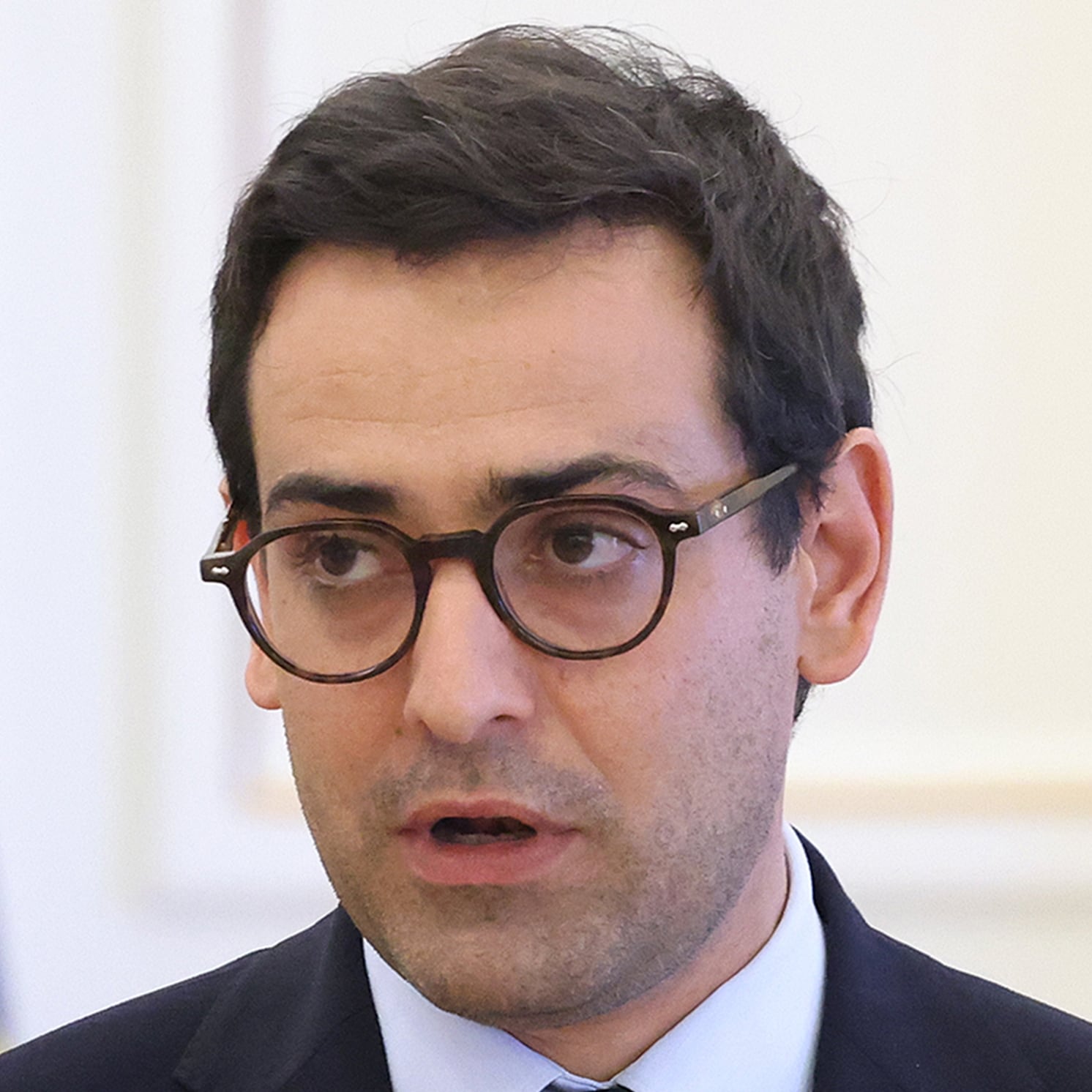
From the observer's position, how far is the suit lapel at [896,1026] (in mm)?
1395

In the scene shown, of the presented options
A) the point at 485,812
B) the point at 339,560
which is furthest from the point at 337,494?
the point at 485,812

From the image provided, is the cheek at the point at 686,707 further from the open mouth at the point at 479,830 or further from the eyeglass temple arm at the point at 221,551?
the eyeglass temple arm at the point at 221,551

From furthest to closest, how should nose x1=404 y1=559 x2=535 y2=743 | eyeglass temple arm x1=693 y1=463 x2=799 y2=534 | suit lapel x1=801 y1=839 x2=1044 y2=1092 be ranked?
suit lapel x1=801 y1=839 x2=1044 y2=1092
eyeglass temple arm x1=693 y1=463 x2=799 y2=534
nose x1=404 y1=559 x2=535 y2=743

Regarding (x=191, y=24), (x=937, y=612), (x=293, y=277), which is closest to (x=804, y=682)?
(x=293, y=277)

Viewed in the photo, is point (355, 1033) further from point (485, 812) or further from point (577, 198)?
point (577, 198)

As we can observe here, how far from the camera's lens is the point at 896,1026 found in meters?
1.43

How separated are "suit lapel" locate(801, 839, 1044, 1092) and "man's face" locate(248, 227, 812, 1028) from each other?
7.0 inches

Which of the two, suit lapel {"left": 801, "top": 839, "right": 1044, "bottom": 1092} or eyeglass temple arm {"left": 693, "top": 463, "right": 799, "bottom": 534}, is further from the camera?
suit lapel {"left": 801, "top": 839, "right": 1044, "bottom": 1092}

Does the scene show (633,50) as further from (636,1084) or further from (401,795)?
(636,1084)

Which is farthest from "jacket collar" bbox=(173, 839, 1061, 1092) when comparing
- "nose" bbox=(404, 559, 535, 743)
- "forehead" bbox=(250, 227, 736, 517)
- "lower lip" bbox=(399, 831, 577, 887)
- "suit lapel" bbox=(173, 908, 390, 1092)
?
"forehead" bbox=(250, 227, 736, 517)

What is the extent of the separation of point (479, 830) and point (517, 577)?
0.19 m

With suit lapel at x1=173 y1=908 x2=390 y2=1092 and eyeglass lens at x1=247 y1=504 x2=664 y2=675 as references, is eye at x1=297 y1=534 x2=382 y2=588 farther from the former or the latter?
suit lapel at x1=173 y1=908 x2=390 y2=1092

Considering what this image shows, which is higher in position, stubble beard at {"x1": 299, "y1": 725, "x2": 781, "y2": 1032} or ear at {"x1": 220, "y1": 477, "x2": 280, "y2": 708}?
ear at {"x1": 220, "y1": 477, "x2": 280, "y2": 708}

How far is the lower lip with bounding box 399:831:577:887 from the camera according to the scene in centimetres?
123
